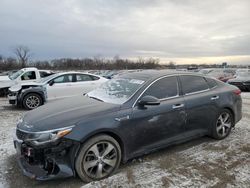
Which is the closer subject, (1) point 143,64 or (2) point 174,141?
(2) point 174,141

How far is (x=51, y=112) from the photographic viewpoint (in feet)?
12.9

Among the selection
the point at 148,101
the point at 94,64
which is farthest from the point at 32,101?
the point at 94,64

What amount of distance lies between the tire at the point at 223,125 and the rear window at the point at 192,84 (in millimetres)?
743

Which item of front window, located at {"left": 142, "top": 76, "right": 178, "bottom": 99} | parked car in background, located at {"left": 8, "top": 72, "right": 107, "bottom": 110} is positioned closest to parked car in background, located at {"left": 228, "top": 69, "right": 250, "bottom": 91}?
Answer: parked car in background, located at {"left": 8, "top": 72, "right": 107, "bottom": 110}

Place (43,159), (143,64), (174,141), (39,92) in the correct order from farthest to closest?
1. (143,64)
2. (39,92)
3. (174,141)
4. (43,159)

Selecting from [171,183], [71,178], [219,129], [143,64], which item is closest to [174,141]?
[171,183]

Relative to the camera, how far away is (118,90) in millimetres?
4555

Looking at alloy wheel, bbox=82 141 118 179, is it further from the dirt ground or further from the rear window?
the rear window

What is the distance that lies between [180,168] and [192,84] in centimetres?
179

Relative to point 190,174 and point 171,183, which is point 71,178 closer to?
point 171,183

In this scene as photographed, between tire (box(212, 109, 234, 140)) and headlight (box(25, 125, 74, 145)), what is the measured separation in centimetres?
327

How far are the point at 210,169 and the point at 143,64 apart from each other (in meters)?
75.7

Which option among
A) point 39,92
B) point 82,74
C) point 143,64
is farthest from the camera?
point 143,64

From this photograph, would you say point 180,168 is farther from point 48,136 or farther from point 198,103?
point 48,136
